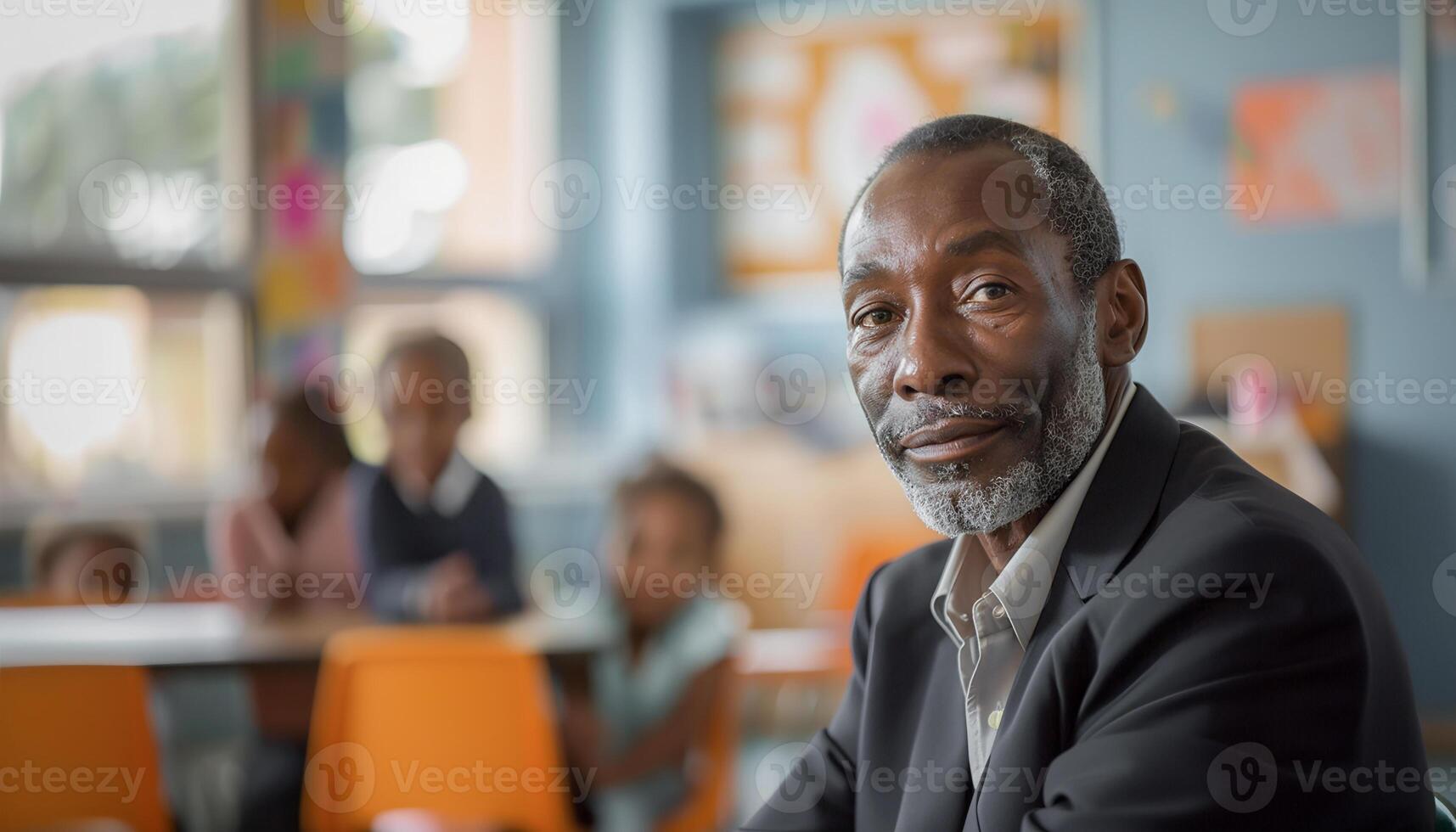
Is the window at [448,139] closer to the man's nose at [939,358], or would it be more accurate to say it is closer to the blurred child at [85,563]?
the blurred child at [85,563]

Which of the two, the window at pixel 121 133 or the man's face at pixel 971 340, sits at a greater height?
the window at pixel 121 133

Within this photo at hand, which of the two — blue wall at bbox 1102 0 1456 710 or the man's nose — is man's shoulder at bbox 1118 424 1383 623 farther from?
blue wall at bbox 1102 0 1456 710

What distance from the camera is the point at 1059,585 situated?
3.85 ft

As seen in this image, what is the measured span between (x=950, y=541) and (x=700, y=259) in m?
4.93

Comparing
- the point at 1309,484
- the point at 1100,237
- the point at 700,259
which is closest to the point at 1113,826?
the point at 1100,237

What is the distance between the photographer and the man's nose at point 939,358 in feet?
3.89

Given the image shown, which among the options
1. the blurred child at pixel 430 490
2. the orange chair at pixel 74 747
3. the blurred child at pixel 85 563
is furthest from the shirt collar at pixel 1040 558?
the blurred child at pixel 85 563

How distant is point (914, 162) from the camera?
1228 millimetres

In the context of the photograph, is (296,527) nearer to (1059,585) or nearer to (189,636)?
(189,636)

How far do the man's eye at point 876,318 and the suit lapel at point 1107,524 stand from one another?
229mm

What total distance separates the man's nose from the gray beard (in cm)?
8

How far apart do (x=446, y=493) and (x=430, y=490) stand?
0.05 m

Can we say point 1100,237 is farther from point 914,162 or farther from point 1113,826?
point 1113,826

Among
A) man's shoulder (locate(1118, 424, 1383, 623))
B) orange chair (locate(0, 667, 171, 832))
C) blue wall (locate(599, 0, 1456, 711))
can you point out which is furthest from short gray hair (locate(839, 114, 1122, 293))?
blue wall (locate(599, 0, 1456, 711))
